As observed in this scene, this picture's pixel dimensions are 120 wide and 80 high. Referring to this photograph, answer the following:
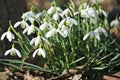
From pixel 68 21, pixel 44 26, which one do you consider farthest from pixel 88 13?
pixel 44 26

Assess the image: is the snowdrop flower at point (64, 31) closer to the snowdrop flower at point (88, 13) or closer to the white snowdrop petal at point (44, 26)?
the white snowdrop petal at point (44, 26)

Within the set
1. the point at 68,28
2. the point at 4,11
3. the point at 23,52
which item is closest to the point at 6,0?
the point at 4,11

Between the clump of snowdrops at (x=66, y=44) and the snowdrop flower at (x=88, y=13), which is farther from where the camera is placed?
the snowdrop flower at (x=88, y=13)

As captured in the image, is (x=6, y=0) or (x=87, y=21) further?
(x=6, y=0)

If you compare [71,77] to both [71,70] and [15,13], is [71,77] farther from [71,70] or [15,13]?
[15,13]

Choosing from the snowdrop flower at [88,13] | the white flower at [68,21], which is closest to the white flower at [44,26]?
the white flower at [68,21]

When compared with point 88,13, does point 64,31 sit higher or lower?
lower

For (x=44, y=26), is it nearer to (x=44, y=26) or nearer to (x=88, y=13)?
(x=44, y=26)

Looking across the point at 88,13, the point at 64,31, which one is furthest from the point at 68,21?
the point at 88,13

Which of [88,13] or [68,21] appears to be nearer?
[68,21]

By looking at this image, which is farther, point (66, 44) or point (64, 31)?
point (66, 44)

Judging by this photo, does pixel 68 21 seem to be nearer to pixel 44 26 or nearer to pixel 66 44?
pixel 44 26
